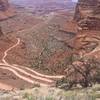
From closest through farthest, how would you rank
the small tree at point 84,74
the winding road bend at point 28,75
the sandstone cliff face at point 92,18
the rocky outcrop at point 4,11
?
the small tree at point 84,74 → the winding road bend at point 28,75 → the sandstone cliff face at point 92,18 → the rocky outcrop at point 4,11

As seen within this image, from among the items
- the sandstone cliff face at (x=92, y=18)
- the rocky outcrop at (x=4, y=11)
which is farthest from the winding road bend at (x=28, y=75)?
the rocky outcrop at (x=4, y=11)

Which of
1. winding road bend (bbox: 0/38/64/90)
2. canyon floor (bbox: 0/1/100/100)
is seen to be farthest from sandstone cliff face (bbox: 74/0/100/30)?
winding road bend (bbox: 0/38/64/90)

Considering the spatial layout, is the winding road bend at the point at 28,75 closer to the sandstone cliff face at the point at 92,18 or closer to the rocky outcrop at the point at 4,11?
the sandstone cliff face at the point at 92,18

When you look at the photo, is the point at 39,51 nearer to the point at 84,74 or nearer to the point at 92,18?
the point at 92,18

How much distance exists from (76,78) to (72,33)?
5378 cm

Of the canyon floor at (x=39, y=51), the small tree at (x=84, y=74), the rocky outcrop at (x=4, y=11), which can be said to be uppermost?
the small tree at (x=84, y=74)

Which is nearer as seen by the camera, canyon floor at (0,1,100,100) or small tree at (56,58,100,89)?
small tree at (56,58,100,89)

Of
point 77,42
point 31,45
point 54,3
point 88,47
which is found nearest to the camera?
point 88,47

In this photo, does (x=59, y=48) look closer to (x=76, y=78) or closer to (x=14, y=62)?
(x=14, y=62)

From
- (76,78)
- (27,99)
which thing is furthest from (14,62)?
(27,99)

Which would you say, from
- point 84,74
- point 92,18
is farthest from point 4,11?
point 84,74

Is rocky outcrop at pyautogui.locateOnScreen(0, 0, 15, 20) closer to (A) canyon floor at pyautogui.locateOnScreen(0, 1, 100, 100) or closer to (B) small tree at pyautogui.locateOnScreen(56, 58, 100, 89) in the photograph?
(A) canyon floor at pyautogui.locateOnScreen(0, 1, 100, 100)

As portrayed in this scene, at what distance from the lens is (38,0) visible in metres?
194

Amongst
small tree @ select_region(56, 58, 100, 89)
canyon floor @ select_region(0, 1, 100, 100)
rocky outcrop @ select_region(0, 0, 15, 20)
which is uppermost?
small tree @ select_region(56, 58, 100, 89)
